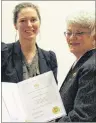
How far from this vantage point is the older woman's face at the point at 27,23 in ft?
3.99

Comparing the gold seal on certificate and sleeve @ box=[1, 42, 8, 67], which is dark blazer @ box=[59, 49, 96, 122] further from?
sleeve @ box=[1, 42, 8, 67]

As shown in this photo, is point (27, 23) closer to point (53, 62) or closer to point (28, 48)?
point (28, 48)

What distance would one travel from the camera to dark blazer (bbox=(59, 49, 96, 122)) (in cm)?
93

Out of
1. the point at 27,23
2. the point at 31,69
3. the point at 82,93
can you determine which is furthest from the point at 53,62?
the point at 82,93

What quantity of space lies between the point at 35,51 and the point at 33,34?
10 centimetres

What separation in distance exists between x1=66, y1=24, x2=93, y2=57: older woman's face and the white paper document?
0.76 feet

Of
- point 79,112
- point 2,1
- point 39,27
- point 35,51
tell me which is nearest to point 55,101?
point 79,112

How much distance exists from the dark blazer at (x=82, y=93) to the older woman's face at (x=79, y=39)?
6 centimetres

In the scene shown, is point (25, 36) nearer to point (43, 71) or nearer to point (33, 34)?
point (33, 34)

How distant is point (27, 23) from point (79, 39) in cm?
30

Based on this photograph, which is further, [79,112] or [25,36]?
[25,36]

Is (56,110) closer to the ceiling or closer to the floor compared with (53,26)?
closer to the floor

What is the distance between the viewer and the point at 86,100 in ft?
3.08

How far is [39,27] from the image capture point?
129cm
